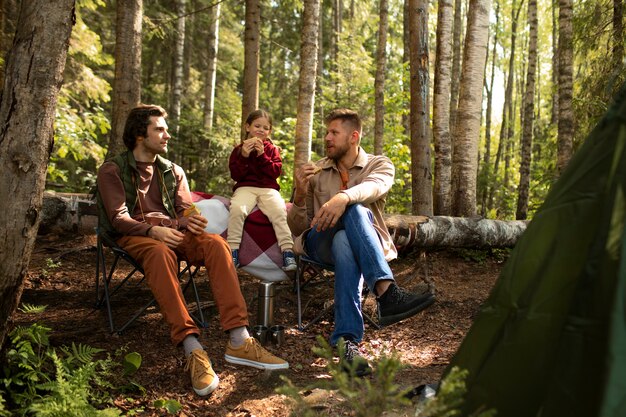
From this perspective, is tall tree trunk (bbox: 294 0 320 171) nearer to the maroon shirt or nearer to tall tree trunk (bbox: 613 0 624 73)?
the maroon shirt

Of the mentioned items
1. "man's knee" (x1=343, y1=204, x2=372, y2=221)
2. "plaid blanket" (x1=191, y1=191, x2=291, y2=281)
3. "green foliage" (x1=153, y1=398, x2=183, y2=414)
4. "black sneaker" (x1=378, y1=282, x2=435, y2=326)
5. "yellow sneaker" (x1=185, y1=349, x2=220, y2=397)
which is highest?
"man's knee" (x1=343, y1=204, x2=372, y2=221)

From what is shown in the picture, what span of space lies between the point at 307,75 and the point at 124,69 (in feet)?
7.21

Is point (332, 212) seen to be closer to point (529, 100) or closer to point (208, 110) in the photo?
point (529, 100)

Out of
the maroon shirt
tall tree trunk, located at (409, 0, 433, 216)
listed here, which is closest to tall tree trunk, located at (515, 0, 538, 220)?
tall tree trunk, located at (409, 0, 433, 216)

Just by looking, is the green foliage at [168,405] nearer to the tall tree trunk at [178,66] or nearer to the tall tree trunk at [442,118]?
the tall tree trunk at [442,118]

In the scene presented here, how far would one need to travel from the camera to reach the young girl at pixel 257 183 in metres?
4.82

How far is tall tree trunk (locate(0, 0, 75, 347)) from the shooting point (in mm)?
2641

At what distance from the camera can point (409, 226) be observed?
5867mm

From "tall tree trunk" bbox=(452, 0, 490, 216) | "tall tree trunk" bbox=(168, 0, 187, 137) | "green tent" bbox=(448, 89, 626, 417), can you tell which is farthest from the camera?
"tall tree trunk" bbox=(168, 0, 187, 137)

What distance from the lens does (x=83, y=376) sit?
2.71 metres

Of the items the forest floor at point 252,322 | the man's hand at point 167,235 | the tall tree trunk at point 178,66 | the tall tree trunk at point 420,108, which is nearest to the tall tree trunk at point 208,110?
the tall tree trunk at point 178,66

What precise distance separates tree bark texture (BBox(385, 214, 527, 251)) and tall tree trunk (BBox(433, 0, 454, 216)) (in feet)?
1.79

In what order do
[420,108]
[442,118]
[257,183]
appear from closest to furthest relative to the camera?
[257,183] < [420,108] < [442,118]

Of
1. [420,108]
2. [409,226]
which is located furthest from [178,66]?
[409,226]
